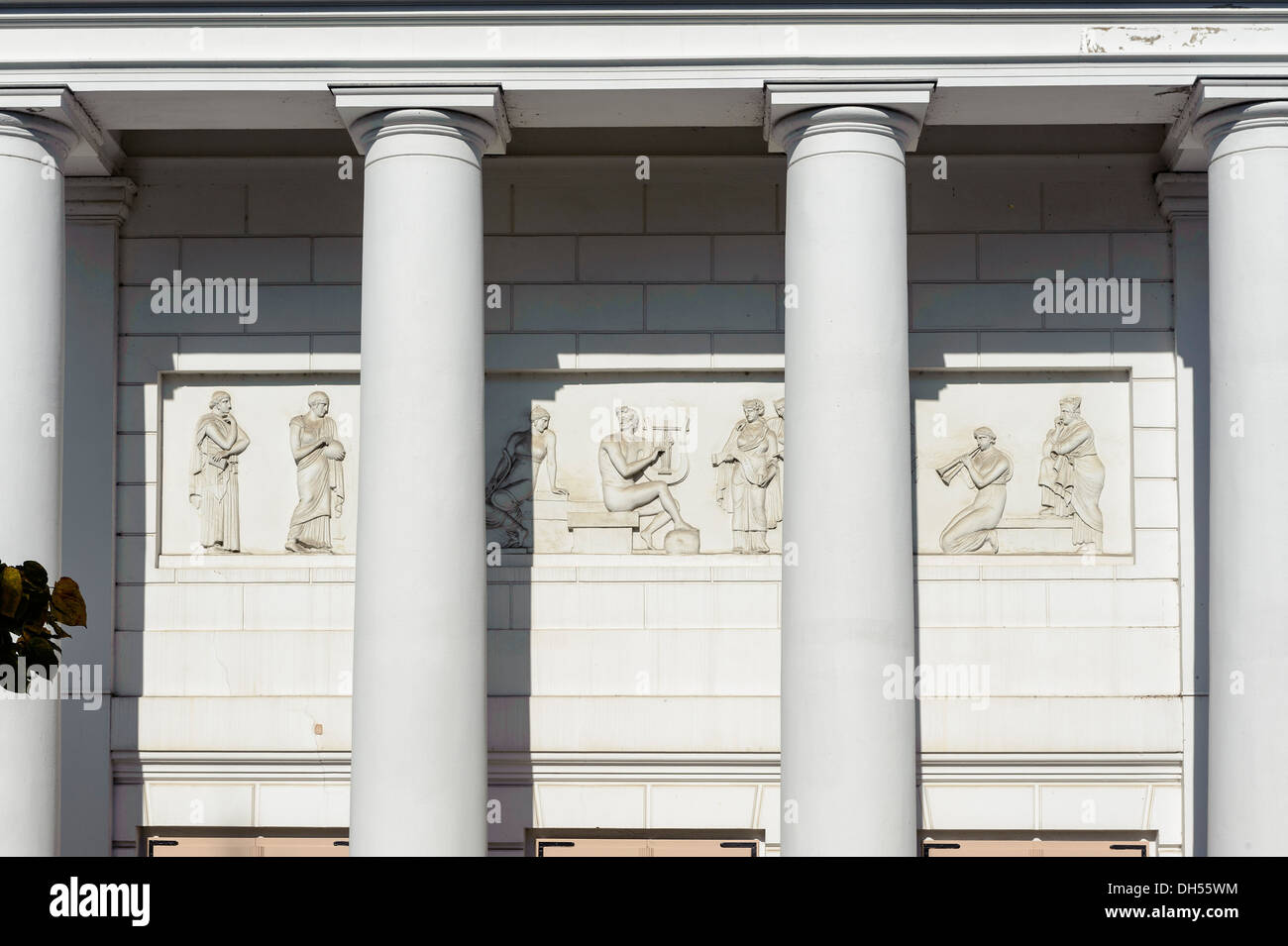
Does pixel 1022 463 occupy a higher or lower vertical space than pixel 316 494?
higher

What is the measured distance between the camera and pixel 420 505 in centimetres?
1538

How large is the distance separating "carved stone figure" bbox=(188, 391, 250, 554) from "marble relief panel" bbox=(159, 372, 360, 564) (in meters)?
0.01

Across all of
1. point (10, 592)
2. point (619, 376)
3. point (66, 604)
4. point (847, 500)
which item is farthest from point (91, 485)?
point (66, 604)

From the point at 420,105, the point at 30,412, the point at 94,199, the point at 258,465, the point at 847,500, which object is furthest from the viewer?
the point at 94,199

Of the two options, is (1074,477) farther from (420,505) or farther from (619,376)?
(420,505)

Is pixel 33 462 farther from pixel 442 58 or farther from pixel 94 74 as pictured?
pixel 442 58

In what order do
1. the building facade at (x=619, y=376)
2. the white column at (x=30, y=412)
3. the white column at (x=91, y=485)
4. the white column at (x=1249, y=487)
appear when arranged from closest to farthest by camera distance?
1. the white column at (x=1249, y=487)
2. the white column at (x=30, y=412)
3. the building facade at (x=619, y=376)
4. the white column at (x=91, y=485)

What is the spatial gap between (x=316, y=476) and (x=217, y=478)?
3.66 feet

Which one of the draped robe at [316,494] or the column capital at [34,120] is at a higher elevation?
the column capital at [34,120]

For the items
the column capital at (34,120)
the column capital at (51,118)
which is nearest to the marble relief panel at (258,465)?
the column capital at (51,118)

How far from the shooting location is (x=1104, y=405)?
18.8 metres

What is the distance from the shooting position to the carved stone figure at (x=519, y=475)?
18.8m

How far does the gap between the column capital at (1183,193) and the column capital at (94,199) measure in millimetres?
11490

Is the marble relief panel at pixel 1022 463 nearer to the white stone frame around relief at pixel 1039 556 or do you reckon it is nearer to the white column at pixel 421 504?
the white stone frame around relief at pixel 1039 556
